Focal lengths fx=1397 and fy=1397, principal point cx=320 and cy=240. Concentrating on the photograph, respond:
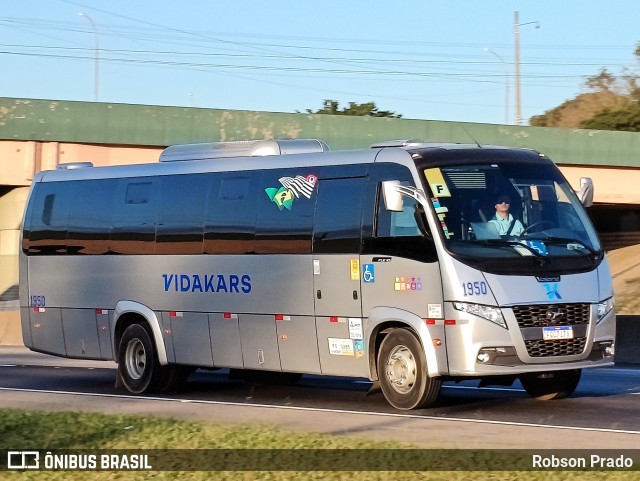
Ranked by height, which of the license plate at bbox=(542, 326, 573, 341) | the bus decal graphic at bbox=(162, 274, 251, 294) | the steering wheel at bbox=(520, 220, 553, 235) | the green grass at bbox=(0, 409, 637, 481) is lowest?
the green grass at bbox=(0, 409, 637, 481)

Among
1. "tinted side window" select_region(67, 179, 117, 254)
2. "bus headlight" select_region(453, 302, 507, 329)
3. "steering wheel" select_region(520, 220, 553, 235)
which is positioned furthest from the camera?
"tinted side window" select_region(67, 179, 117, 254)

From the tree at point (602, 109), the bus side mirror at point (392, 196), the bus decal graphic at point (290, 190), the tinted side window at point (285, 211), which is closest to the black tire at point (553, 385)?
the bus side mirror at point (392, 196)

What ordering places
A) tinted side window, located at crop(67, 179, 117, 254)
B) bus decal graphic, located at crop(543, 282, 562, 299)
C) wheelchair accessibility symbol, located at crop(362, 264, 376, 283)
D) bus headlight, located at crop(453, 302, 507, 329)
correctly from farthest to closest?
tinted side window, located at crop(67, 179, 117, 254)
wheelchair accessibility symbol, located at crop(362, 264, 376, 283)
bus decal graphic, located at crop(543, 282, 562, 299)
bus headlight, located at crop(453, 302, 507, 329)

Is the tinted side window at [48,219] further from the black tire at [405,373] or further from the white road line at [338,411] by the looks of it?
the black tire at [405,373]

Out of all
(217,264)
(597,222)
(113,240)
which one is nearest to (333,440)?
(217,264)

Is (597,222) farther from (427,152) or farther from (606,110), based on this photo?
(427,152)

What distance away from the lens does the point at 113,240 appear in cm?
1944

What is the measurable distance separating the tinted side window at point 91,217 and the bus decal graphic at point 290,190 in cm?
341

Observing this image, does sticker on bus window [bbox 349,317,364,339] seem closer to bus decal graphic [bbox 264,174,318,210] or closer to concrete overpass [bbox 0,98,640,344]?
bus decal graphic [bbox 264,174,318,210]

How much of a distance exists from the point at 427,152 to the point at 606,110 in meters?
86.3

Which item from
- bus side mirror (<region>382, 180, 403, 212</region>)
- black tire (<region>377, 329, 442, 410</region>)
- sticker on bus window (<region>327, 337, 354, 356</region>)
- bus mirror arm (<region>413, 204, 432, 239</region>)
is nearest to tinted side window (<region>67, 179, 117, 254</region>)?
sticker on bus window (<region>327, 337, 354, 356</region>)

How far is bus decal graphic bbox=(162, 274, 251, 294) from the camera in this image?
17406 millimetres

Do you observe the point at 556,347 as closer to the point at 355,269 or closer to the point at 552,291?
the point at 552,291

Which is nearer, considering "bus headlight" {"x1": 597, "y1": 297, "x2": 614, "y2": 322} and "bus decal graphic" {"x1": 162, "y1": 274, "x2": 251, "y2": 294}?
"bus headlight" {"x1": 597, "y1": 297, "x2": 614, "y2": 322}
